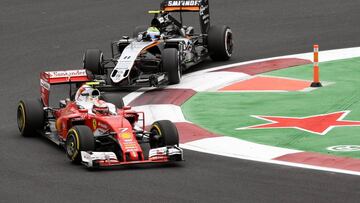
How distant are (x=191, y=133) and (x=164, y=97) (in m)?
3.16

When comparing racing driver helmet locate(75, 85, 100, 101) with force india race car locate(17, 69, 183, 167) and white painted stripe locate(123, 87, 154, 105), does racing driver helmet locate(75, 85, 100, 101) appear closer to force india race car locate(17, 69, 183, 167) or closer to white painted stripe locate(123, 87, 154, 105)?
force india race car locate(17, 69, 183, 167)

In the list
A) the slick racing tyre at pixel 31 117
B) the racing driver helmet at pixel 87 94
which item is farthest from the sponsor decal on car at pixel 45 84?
the racing driver helmet at pixel 87 94

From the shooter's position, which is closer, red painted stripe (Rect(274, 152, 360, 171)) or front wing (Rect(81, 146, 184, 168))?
red painted stripe (Rect(274, 152, 360, 171))

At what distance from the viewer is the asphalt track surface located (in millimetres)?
13859

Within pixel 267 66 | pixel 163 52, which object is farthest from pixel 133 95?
pixel 267 66

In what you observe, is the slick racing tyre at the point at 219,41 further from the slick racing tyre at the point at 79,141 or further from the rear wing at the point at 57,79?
the slick racing tyre at the point at 79,141

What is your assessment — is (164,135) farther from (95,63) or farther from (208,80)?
(95,63)

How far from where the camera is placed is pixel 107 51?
85.2ft

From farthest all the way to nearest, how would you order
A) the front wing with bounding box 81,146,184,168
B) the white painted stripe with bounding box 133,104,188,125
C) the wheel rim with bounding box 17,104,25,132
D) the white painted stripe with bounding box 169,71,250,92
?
1. the white painted stripe with bounding box 169,71,250,92
2. the white painted stripe with bounding box 133,104,188,125
3. the wheel rim with bounding box 17,104,25,132
4. the front wing with bounding box 81,146,184,168

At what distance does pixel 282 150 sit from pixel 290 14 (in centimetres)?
1384

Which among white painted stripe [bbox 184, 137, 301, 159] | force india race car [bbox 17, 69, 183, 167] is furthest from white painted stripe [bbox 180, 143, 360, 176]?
force india race car [bbox 17, 69, 183, 167]

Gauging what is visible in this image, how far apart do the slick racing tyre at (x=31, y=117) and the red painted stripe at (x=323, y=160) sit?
4.20 meters

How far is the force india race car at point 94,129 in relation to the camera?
15438 mm

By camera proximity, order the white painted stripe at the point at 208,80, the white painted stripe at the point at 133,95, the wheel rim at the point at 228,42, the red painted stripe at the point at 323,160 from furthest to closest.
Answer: the wheel rim at the point at 228,42 → the white painted stripe at the point at 208,80 → the white painted stripe at the point at 133,95 → the red painted stripe at the point at 323,160
